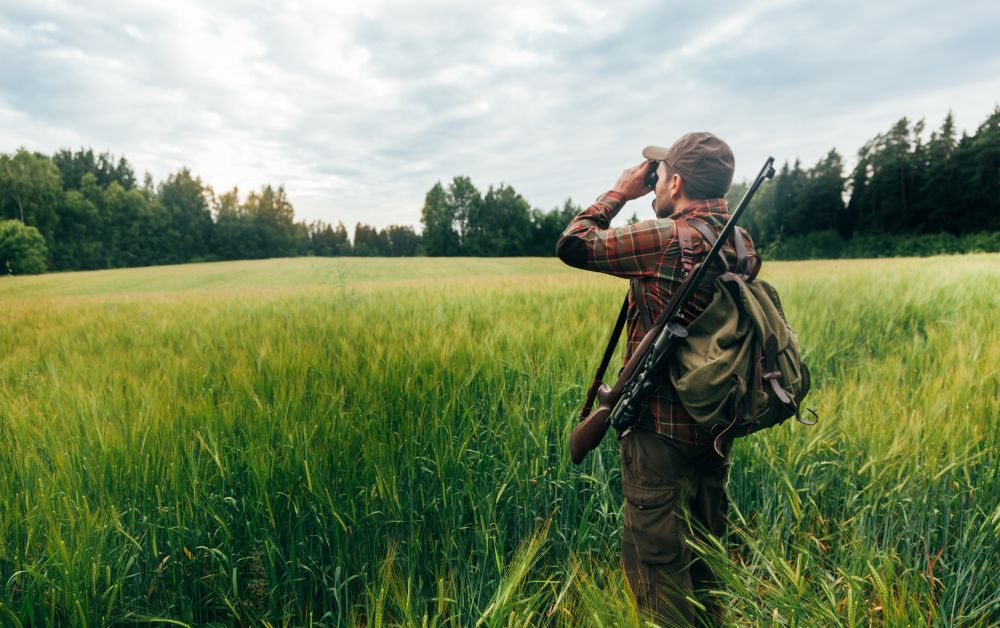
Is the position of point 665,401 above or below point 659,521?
above

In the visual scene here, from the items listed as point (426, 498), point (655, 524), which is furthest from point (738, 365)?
point (426, 498)

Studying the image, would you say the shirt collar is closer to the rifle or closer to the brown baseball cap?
the brown baseball cap

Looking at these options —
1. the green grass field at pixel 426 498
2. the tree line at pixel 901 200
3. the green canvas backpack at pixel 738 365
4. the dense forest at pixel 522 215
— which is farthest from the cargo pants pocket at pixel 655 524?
the tree line at pixel 901 200

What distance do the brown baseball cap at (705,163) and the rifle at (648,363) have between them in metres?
0.21

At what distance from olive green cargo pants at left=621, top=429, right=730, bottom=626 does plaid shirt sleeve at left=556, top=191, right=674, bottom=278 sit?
2.20 feet

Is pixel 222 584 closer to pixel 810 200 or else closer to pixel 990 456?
pixel 990 456

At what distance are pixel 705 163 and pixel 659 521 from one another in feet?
4.60

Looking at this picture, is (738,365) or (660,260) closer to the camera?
(738,365)

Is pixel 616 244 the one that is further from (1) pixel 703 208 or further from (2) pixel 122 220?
(2) pixel 122 220

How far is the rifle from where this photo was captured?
150cm

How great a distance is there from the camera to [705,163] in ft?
5.69

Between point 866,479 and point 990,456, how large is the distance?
50 cm

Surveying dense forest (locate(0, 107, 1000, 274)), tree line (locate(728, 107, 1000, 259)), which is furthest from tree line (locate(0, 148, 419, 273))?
tree line (locate(728, 107, 1000, 259))

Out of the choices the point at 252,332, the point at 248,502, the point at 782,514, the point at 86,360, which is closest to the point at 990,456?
the point at 782,514
